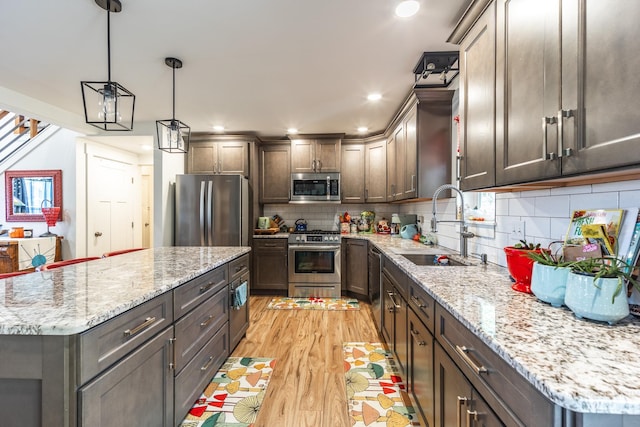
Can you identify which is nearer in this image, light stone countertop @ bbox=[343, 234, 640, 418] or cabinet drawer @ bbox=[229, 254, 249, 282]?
light stone countertop @ bbox=[343, 234, 640, 418]

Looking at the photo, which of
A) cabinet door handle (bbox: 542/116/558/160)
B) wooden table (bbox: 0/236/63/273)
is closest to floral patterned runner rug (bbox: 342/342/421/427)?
cabinet door handle (bbox: 542/116/558/160)

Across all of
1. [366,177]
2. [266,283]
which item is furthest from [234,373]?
[366,177]

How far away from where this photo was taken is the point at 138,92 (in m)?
2.92

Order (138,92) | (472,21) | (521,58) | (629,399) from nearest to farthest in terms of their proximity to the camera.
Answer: (629,399) → (521,58) → (472,21) → (138,92)

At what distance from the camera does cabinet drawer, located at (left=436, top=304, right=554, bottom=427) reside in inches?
26.0

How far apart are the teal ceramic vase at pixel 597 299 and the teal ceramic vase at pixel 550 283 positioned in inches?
3.5

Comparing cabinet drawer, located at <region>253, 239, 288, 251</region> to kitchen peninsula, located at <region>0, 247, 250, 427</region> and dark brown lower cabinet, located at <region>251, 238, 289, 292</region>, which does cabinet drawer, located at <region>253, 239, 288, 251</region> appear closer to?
dark brown lower cabinet, located at <region>251, 238, 289, 292</region>

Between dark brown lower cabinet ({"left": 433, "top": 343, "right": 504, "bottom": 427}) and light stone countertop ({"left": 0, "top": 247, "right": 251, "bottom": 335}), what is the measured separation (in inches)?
51.0

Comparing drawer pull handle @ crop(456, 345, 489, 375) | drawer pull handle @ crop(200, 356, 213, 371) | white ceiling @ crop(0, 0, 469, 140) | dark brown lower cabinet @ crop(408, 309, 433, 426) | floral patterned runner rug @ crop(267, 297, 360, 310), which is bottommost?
floral patterned runner rug @ crop(267, 297, 360, 310)

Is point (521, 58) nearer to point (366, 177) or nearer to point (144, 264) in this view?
point (144, 264)

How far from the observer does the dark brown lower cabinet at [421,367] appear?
139 centimetres

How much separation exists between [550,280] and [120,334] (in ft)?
5.38

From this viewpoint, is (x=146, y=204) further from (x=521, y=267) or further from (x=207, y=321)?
(x=521, y=267)

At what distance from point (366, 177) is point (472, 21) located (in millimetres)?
2923
